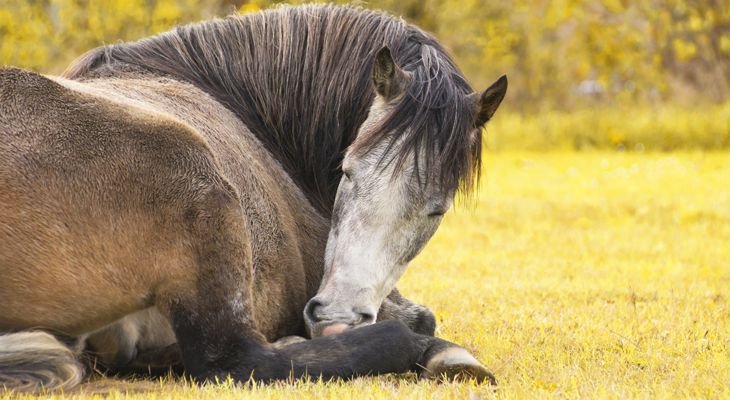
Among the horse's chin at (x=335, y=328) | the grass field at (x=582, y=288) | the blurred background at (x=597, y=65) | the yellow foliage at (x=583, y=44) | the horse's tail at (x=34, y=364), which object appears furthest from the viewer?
the yellow foliage at (x=583, y=44)

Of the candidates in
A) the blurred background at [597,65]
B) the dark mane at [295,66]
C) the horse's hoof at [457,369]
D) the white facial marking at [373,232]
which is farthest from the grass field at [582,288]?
the blurred background at [597,65]

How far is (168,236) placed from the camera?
3.53 m

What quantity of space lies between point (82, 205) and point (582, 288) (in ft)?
13.0

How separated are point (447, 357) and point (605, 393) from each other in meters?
0.61

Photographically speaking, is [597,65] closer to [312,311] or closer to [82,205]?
[312,311]

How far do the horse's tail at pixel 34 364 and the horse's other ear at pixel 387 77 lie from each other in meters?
1.64

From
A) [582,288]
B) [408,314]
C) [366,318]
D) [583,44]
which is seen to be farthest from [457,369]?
[583,44]

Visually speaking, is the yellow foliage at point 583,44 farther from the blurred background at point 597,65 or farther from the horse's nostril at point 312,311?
the horse's nostril at point 312,311

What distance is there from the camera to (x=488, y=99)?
4.20 metres

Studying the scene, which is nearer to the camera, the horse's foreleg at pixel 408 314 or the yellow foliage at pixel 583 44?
the horse's foreleg at pixel 408 314

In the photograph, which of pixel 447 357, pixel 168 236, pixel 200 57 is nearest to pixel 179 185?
pixel 168 236

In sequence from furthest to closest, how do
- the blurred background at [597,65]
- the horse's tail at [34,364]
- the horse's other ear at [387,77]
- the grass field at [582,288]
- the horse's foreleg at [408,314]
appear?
1. the blurred background at [597,65]
2. the horse's foreleg at [408,314]
3. the horse's other ear at [387,77]
4. the grass field at [582,288]
5. the horse's tail at [34,364]

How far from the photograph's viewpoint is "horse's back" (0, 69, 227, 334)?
3.39 meters

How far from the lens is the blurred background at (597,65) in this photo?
1709cm
